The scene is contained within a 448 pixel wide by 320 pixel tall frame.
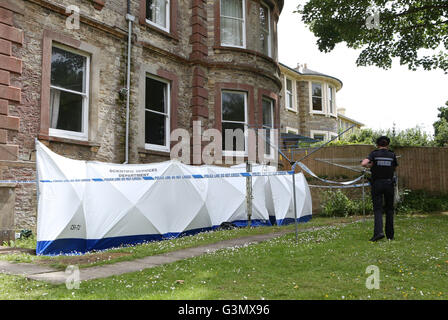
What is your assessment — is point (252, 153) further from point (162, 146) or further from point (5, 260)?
point (5, 260)

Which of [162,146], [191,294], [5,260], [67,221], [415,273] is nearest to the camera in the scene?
[191,294]

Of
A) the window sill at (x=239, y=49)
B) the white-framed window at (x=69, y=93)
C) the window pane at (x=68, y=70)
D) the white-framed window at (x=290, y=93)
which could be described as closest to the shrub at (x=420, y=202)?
the window sill at (x=239, y=49)

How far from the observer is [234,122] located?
15164mm

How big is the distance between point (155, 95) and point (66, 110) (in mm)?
3535

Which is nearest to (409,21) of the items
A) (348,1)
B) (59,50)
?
(348,1)

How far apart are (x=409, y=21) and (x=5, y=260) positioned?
16.4 meters

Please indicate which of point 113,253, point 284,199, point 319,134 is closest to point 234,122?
point 284,199

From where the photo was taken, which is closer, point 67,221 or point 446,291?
point 446,291

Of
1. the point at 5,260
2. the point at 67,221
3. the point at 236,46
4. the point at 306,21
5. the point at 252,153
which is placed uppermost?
the point at 306,21

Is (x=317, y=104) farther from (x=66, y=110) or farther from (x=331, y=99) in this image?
(x=66, y=110)

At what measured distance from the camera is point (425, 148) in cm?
1714

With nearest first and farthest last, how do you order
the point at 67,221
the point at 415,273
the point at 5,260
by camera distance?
the point at 415,273, the point at 5,260, the point at 67,221

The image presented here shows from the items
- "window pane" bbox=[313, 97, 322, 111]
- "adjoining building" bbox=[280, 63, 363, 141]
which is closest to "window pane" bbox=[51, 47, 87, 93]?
"adjoining building" bbox=[280, 63, 363, 141]

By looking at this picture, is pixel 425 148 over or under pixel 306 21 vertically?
under
